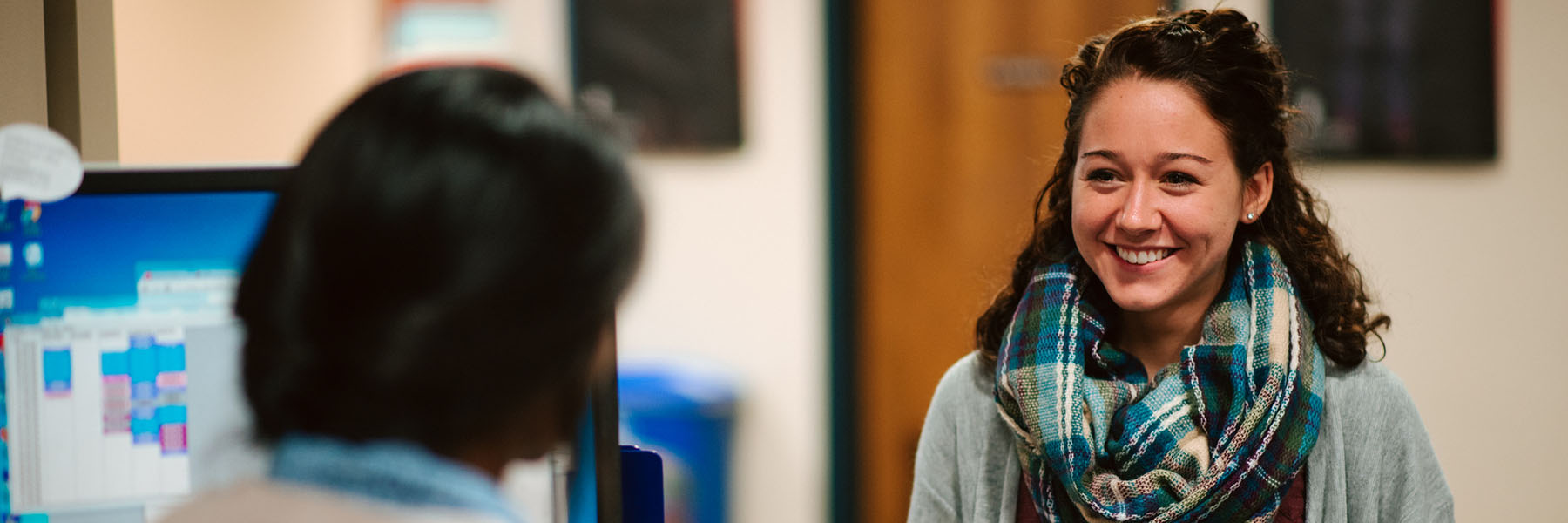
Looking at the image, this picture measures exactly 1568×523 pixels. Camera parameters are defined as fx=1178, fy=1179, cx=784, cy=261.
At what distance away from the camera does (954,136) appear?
3131mm

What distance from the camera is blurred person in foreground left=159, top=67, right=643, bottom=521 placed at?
23.3 inches

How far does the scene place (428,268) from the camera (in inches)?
23.2

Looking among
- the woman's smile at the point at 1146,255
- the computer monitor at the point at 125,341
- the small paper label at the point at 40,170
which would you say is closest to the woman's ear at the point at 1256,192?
the woman's smile at the point at 1146,255

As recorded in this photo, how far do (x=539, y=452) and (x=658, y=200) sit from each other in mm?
165

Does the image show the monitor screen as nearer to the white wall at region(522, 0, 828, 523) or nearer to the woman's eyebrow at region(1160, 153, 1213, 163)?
the woman's eyebrow at region(1160, 153, 1213, 163)

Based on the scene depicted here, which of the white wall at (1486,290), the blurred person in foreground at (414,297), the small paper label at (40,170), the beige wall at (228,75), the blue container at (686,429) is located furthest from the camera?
the white wall at (1486,290)

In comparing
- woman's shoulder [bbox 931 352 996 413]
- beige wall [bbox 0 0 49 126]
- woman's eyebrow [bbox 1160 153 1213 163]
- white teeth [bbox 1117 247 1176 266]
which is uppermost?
beige wall [bbox 0 0 49 126]

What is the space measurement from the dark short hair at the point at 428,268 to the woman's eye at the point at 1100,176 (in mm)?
826

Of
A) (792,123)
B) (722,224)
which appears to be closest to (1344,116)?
(792,123)

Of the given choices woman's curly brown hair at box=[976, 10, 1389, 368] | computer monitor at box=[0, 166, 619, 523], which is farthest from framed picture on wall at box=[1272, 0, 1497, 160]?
computer monitor at box=[0, 166, 619, 523]

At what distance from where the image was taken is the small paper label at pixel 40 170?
966 mm

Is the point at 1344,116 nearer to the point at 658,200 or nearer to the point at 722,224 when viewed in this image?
the point at 722,224

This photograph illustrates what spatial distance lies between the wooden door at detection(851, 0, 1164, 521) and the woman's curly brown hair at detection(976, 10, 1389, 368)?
167 cm

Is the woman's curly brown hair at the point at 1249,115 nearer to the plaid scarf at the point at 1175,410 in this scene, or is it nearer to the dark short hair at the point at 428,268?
the plaid scarf at the point at 1175,410
